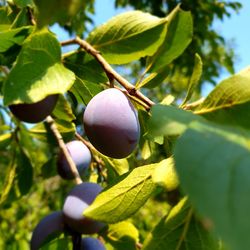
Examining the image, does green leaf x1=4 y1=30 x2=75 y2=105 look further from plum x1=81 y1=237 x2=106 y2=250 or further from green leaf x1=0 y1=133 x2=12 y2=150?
green leaf x1=0 y1=133 x2=12 y2=150

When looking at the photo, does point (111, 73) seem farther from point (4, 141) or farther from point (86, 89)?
point (4, 141)

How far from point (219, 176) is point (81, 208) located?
0.74 metres

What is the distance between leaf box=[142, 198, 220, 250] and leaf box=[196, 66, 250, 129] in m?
0.17

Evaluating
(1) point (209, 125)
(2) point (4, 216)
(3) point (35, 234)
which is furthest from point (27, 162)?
(2) point (4, 216)

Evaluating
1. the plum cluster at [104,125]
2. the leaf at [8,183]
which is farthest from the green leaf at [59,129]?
the plum cluster at [104,125]

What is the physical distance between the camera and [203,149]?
1.36ft

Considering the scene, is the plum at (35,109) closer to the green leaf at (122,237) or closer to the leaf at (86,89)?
the leaf at (86,89)

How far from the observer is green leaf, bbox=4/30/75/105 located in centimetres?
69

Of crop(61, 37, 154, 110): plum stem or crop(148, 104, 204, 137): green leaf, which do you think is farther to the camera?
crop(61, 37, 154, 110): plum stem

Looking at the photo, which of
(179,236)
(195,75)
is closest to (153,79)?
(195,75)

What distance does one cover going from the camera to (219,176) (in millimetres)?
382

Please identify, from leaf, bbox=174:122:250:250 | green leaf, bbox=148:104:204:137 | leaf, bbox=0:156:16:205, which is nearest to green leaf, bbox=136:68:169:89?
green leaf, bbox=148:104:204:137

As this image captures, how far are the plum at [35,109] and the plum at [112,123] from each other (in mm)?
85

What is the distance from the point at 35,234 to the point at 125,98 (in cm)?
51
